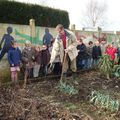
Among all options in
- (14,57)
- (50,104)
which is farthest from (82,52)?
(50,104)

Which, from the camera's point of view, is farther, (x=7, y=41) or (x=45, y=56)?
(x=45, y=56)

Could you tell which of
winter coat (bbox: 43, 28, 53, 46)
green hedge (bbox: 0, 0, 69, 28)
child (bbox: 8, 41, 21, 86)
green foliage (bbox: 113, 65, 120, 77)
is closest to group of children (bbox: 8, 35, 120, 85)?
child (bbox: 8, 41, 21, 86)

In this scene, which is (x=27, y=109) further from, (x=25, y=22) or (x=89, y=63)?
(x=25, y=22)

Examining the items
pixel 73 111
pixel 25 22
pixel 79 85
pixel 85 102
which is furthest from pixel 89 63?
pixel 73 111

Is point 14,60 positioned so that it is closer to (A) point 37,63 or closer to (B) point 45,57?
(A) point 37,63

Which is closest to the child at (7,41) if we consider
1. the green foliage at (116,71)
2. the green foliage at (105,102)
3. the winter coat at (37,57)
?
the winter coat at (37,57)

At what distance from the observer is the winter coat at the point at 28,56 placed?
35.9 feet

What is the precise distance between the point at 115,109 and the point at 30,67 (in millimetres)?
4643

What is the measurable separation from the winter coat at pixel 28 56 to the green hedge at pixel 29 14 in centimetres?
306

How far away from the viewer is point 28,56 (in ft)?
36.2

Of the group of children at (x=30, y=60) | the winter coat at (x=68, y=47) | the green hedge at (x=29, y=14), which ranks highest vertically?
the green hedge at (x=29, y=14)

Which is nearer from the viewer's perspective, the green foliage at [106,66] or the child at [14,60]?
the child at [14,60]

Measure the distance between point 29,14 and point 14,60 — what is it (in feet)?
17.8

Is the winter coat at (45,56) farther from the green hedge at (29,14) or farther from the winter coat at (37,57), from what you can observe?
the green hedge at (29,14)
